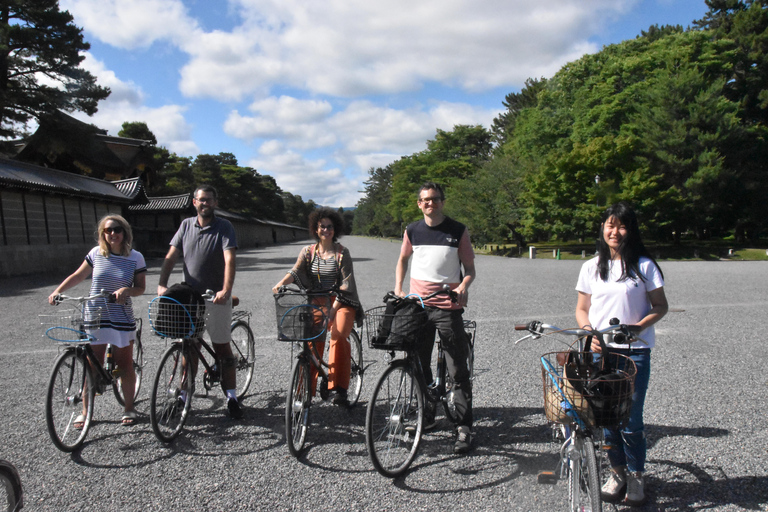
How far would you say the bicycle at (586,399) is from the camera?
2.31m

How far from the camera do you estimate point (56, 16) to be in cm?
2253

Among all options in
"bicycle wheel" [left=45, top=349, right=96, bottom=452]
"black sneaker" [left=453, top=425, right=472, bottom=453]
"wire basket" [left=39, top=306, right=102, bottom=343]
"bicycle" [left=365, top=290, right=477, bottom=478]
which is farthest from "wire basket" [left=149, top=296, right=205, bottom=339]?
"black sneaker" [left=453, top=425, right=472, bottom=453]

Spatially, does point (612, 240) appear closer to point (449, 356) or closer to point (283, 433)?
point (449, 356)

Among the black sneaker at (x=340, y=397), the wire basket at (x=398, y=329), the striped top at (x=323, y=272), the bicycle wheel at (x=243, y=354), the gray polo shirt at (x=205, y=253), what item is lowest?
the black sneaker at (x=340, y=397)

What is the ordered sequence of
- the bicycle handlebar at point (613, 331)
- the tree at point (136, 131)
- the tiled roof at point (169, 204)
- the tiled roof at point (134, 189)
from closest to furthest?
the bicycle handlebar at point (613, 331) < the tiled roof at point (134, 189) < the tiled roof at point (169, 204) < the tree at point (136, 131)

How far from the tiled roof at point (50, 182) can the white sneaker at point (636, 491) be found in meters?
21.3

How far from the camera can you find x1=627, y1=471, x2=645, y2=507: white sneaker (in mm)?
2801

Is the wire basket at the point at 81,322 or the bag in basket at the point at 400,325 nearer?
the bag in basket at the point at 400,325

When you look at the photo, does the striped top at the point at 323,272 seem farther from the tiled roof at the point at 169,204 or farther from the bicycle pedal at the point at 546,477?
the tiled roof at the point at 169,204

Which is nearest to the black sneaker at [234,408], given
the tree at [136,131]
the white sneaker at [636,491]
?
the white sneaker at [636,491]

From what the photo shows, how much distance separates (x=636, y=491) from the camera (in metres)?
2.81

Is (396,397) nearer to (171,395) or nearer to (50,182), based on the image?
(171,395)

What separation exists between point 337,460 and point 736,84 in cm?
4834

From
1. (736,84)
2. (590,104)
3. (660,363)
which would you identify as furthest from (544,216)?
(660,363)
